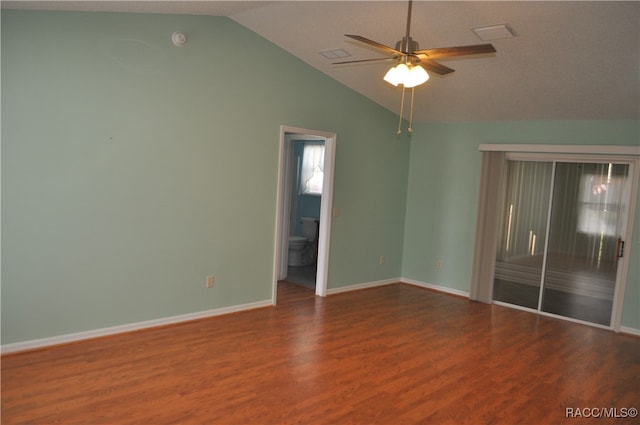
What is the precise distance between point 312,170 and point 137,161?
408 centimetres

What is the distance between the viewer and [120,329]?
4184mm

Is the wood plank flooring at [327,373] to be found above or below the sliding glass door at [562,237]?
below

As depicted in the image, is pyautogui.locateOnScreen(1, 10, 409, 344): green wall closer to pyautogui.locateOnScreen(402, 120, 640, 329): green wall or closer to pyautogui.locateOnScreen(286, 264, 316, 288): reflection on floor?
pyautogui.locateOnScreen(286, 264, 316, 288): reflection on floor

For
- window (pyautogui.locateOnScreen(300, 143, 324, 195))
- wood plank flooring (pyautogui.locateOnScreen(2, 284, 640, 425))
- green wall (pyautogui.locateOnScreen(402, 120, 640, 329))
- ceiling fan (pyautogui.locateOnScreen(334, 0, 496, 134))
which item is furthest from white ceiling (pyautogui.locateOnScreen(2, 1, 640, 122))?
wood plank flooring (pyautogui.locateOnScreen(2, 284, 640, 425))

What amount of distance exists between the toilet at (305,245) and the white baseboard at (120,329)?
6.82 ft

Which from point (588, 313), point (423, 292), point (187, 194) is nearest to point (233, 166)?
point (187, 194)

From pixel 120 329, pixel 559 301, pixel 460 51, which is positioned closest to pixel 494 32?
pixel 460 51

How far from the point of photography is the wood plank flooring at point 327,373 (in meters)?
3.02

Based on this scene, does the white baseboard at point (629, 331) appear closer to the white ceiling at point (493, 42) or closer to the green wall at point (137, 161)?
the white ceiling at point (493, 42)

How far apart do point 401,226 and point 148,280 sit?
3.91 m

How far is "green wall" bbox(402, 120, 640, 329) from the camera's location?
576 cm

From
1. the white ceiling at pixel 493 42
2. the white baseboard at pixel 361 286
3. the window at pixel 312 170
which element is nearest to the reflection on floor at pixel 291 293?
the white baseboard at pixel 361 286

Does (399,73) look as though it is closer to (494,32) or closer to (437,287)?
(494,32)

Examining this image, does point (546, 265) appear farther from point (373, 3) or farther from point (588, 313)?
point (373, 3)
